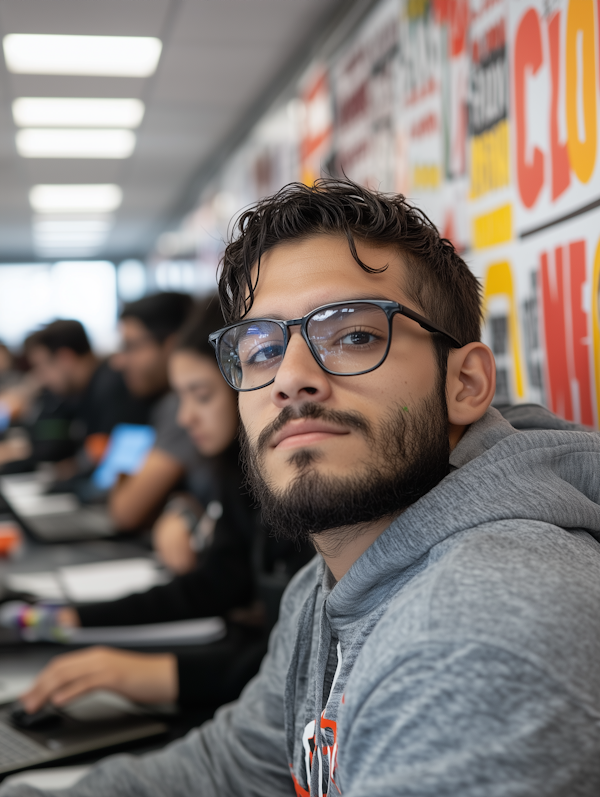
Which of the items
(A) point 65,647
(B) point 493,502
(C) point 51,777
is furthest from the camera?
(A) point 65,647

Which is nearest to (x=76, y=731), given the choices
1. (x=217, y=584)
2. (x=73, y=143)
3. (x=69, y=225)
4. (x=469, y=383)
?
(x=217, y=584)

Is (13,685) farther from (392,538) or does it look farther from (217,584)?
(392,538)

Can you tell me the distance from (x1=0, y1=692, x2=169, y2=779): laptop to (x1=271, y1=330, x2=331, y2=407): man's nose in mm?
633

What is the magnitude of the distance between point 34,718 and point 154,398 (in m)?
1.96

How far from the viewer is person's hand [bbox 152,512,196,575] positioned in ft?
6.26

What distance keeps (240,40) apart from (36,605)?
2.29 m

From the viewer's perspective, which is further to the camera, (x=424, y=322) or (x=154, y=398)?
(x=154, y=398)

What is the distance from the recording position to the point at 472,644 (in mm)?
498

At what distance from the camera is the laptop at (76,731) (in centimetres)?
103

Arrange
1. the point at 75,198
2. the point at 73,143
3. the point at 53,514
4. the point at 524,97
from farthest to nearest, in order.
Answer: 1. the point at 75,198
2. the point at 73,143
3. the point at 53,514
4. the point at 524,97

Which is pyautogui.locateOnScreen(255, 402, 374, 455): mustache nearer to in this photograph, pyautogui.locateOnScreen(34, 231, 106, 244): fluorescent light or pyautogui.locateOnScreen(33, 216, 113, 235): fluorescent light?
pyautogui.locateOnScreen(33, 216, 113, 235): fluorescent light

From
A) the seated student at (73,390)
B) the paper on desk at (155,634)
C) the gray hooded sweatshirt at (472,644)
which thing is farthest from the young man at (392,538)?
the seated student at (73,390)

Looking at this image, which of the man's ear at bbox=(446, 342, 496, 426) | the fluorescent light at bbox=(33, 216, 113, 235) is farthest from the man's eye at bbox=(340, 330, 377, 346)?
the fluorescent light at bbox=(33, 216, 113, 235)

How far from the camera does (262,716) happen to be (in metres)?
0.96
